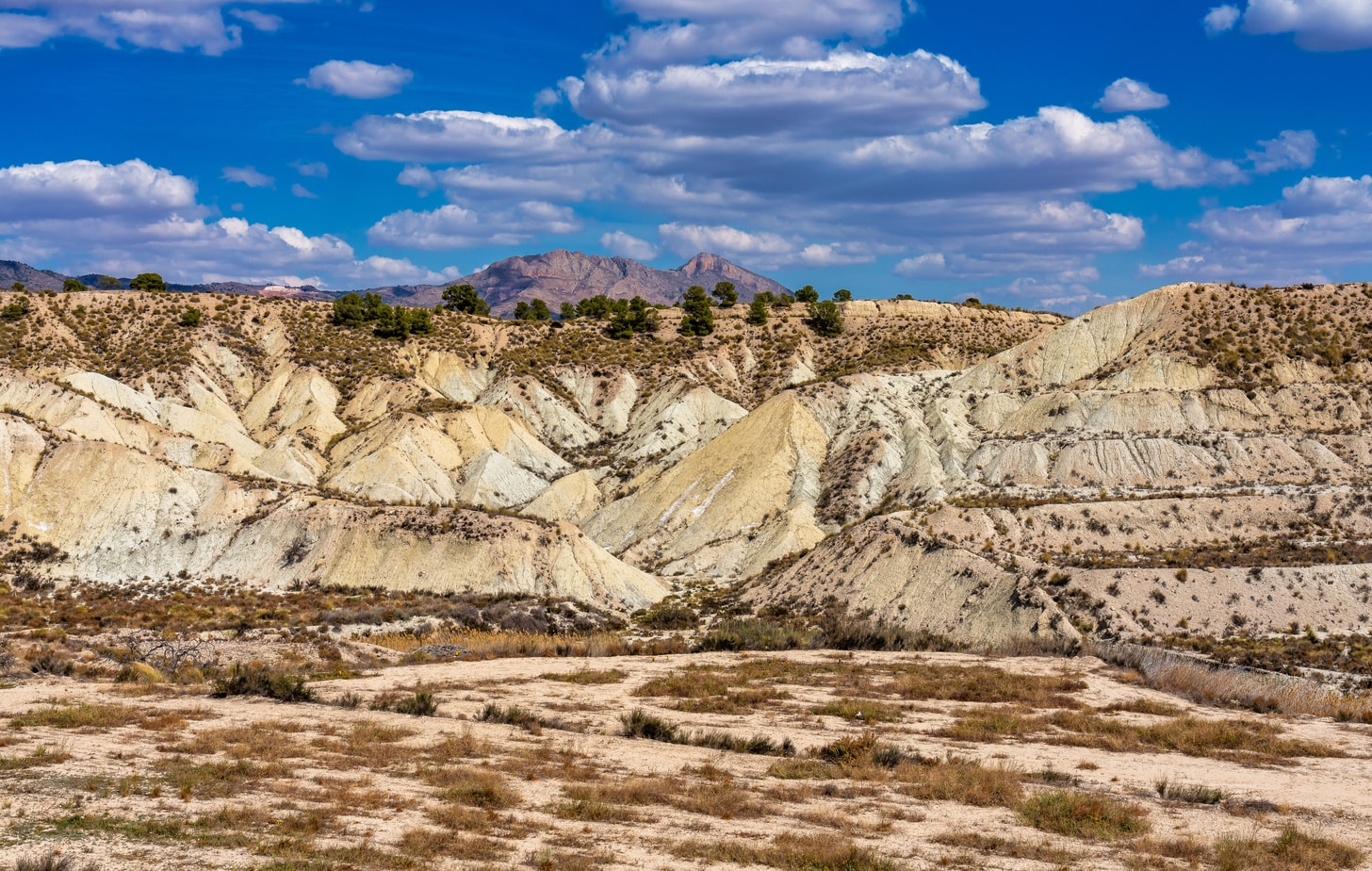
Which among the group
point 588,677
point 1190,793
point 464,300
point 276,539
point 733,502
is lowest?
point 588,677

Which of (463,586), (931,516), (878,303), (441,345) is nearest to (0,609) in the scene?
(463,586)

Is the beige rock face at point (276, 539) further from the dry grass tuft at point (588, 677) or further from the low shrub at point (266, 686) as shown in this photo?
the low shrub at point (266, 686)

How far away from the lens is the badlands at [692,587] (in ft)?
63.3

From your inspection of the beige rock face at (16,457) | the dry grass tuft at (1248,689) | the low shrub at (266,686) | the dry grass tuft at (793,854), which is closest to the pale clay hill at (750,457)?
the beige rock face at (16,457)

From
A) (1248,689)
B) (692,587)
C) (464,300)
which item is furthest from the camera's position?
(464,300)

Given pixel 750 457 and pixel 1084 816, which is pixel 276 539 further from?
pixel 1084 816

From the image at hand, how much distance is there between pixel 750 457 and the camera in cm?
7212

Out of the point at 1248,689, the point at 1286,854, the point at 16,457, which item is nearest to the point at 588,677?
the point at 1248,689

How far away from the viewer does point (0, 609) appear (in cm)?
4531

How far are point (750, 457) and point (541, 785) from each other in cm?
5177

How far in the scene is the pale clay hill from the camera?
4791 cm

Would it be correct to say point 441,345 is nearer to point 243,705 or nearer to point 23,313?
point 23,313

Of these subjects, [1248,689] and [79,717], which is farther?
[1248,689]

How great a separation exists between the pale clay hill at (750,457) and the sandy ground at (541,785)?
16.9 m
